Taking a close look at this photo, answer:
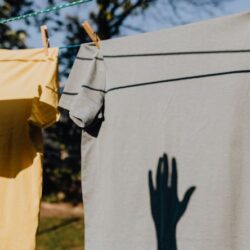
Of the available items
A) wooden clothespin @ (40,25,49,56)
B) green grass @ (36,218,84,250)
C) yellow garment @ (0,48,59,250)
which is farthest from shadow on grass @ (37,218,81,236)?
wooden clothespin @ (40,25,49,56)

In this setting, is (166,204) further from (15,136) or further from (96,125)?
(15,136)

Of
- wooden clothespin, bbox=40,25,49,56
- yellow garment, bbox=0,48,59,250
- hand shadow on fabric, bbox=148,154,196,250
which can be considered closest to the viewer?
hand shadow on fabric, bbox=148,154,196,250

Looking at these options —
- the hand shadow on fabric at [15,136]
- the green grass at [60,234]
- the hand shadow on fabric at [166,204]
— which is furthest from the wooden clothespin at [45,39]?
the green grass at [60,234]

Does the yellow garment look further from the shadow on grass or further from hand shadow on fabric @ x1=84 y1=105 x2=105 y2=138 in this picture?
the shadow on grass

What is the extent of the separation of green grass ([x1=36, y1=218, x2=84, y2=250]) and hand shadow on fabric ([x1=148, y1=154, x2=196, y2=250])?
353 cm

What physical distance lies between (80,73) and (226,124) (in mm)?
922

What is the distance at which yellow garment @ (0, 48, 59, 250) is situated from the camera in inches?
108

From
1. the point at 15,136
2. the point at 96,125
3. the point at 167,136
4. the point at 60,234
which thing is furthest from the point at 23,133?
the point at 60,234

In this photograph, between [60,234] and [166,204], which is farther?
[60,234]

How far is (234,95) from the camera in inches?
93.4

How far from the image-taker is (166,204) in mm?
2568

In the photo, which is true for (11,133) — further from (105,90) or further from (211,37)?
(211,37)

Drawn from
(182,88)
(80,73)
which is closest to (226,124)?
(182,88)

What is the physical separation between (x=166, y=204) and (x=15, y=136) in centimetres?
115
